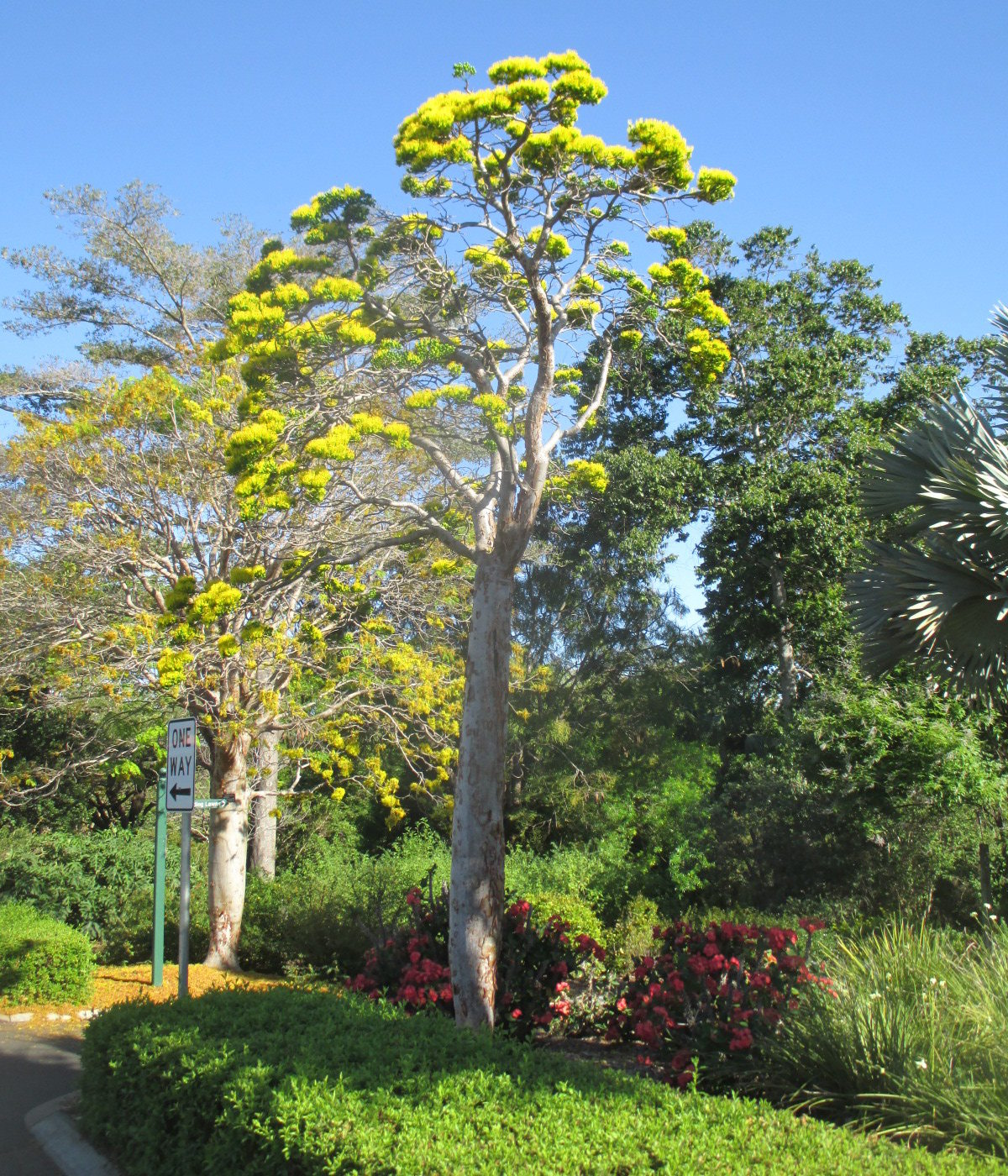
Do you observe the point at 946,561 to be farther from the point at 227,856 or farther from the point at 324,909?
the point at 227,856

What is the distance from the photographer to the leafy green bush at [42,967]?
453 inches

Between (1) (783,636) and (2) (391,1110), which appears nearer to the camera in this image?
(2) (391,1110)

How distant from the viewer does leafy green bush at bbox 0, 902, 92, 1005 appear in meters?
11.5

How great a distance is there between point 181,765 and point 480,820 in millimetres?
2414

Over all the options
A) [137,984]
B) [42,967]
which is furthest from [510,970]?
[137,984]

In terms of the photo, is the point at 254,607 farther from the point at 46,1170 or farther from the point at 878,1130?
the point at 878,1130

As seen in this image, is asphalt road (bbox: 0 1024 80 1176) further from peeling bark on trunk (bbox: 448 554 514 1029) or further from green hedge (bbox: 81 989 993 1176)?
peeling bark on trunk (bbox: 448 554 514 1029)

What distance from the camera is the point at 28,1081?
8234mm

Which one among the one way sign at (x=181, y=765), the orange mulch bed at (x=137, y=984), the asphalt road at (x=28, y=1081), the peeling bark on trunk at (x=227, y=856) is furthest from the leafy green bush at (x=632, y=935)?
the peeling bark on trunk at (x=227, y=856)

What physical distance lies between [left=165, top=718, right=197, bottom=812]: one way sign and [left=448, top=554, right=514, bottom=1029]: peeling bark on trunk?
2.07 meters

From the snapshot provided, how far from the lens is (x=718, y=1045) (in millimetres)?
6816

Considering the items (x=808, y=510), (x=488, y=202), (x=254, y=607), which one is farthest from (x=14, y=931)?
(x=808, y=510)

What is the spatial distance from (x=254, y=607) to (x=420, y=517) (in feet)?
11.2

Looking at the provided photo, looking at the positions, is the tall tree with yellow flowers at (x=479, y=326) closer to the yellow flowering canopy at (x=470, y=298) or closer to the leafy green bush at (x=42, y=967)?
the yellow flowering canopy at (x=470, y=298)
